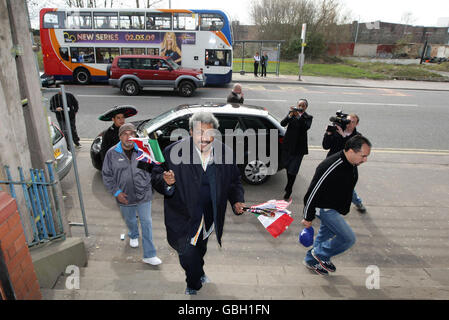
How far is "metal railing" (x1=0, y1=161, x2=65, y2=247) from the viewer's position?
9.46 feet

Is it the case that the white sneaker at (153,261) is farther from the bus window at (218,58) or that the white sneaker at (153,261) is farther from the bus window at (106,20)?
the bus window at (106,20)

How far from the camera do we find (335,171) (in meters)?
3.17

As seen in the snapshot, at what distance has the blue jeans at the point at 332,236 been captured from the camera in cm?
325

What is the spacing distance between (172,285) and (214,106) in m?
3.59

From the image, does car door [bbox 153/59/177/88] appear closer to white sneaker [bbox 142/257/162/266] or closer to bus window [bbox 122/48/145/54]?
bus window [bbox 122/48/145/54]

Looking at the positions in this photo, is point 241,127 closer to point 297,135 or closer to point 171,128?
point 297,135

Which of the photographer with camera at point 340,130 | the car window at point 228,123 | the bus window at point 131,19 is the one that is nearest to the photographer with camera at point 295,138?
the photographer with camera at point 340,130

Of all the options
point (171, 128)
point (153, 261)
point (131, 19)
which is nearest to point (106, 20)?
point (131, 19)

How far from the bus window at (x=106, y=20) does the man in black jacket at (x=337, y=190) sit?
16.8 m

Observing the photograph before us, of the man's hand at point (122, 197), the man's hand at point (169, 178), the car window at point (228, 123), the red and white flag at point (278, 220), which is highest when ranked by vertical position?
the man's hand at point (169, 178)

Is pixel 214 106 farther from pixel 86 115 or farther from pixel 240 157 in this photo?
pixel 86 115

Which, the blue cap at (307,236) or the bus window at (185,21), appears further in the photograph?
the bus window at (185,21)

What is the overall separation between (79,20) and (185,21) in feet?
18.8
